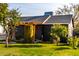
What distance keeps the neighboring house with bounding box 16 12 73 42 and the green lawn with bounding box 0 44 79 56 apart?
0.63 feet

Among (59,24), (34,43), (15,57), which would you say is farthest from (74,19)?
(15,57)

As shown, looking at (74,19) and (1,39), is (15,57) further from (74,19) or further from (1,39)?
(74,19)

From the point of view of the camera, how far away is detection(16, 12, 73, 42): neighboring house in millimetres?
9180

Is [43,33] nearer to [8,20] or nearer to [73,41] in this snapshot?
[73,41]

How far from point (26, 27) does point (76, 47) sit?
3.86 ft

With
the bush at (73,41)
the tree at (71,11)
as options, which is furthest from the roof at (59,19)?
the bush at (73,41)

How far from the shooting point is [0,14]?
9117 millimetres

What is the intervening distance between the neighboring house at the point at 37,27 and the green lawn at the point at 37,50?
19 cm

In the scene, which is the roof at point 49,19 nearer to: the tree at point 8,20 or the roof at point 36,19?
the roof at point 36,19

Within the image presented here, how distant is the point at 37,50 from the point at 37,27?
1.94 feet

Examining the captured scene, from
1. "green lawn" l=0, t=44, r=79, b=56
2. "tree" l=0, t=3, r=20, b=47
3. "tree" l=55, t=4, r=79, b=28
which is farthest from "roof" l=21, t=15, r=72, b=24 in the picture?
"green lawn" l=0, t=44, r=79, b=56

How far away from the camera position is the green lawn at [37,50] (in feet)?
29.2

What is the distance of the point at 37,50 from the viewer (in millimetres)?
9016

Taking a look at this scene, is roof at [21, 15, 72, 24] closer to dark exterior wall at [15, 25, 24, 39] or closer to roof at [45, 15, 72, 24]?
roof at [45, 15, 72, 24]
